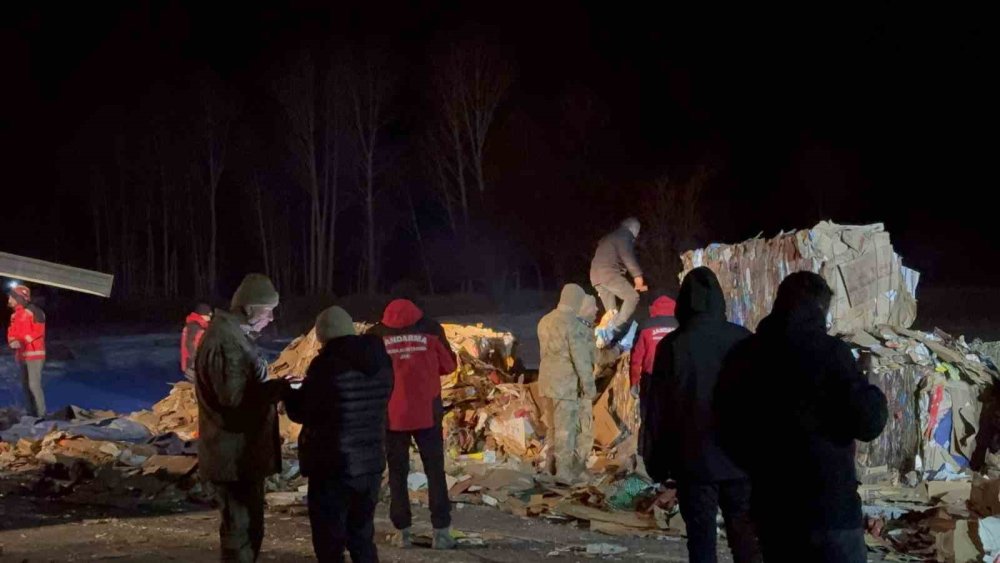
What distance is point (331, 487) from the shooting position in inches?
224

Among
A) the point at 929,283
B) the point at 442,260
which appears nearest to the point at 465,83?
the point at 442,260

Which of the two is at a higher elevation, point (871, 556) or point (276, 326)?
point (276, 326)

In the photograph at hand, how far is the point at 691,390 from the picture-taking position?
5176mm

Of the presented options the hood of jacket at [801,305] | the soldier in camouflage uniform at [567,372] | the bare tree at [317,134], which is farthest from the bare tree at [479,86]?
the hood of jacket at [801,305]

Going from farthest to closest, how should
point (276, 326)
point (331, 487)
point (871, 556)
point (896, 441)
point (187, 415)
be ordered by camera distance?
1. point (276, 326)
2. point (187, 415)
3. point (896, 441)
4. point (871, 556)
5. point (331, 487)

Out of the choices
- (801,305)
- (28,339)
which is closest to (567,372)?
(801,305)

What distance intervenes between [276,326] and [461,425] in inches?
964

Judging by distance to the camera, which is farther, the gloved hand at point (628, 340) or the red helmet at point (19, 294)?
the red helmet at point (19, 294)

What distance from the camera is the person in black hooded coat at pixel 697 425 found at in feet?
16.9

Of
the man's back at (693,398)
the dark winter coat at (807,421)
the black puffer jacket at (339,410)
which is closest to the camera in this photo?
the dark winter coat at (807,421)

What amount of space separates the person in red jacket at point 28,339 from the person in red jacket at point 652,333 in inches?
334

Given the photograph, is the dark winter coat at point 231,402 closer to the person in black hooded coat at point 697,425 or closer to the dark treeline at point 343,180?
the person in black hooded coat at point 697,425

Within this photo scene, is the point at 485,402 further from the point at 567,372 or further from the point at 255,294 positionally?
the point at 255,294

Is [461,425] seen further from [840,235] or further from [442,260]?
[442,260]
